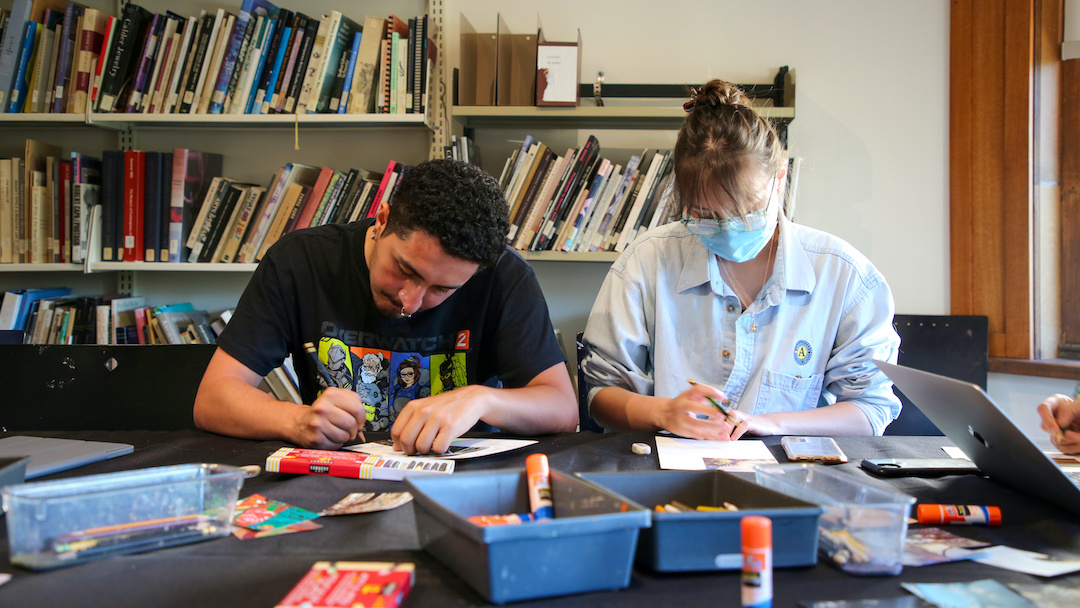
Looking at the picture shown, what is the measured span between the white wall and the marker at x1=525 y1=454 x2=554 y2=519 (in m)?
1.87

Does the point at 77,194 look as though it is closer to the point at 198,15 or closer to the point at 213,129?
the point at 213,129

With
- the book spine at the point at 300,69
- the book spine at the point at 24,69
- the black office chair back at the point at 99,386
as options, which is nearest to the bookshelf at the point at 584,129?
the book spine at the point at 300,69

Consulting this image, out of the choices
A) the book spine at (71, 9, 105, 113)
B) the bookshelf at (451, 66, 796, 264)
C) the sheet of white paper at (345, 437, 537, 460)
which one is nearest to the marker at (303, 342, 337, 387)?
the sheet of white paper at (345, 437, 537, 460)

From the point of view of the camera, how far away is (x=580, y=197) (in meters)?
2.20

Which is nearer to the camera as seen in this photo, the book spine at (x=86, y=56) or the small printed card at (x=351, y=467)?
the small printed card at (x=351, y=467)

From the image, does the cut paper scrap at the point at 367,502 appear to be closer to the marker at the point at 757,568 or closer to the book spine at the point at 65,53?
the marker at the point at 757,568

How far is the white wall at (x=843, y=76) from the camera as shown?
227 cm

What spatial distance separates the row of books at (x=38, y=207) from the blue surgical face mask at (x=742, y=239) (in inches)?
79.5

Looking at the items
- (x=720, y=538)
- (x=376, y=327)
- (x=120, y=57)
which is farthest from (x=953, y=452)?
(x=120, y=57)

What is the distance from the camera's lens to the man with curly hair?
1.08 metres

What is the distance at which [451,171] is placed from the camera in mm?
1200

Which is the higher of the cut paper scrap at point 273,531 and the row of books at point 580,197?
the row of books at point 580,197

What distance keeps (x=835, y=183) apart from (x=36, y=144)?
2638 millimetres

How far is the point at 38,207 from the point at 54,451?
166 centimetres
